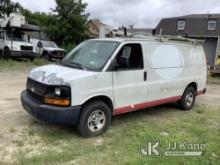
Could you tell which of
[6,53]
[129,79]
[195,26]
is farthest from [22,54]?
[195,26]

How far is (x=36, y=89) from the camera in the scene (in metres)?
5.04

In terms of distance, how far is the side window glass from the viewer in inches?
213

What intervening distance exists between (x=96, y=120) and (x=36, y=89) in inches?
49.4

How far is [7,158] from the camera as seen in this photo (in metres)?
4.09

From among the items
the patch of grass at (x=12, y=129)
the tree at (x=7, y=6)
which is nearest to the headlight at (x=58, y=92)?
the patch of grass at (x=12, y=129)

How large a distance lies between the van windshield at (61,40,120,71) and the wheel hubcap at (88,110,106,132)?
2.76ft

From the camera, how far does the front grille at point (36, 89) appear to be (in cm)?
483

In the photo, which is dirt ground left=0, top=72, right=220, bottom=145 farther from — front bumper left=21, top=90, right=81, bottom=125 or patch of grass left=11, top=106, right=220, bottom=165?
front bumper left=21, top=90, right=81, bottom=125

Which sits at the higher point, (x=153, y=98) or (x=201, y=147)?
(x=153, y=98)

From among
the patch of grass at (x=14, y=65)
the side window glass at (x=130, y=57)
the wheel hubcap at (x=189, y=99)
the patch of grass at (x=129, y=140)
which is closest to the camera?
the patch of grass at (x=129, y=140)

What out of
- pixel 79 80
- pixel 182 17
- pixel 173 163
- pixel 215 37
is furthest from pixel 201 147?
pixel 182 17

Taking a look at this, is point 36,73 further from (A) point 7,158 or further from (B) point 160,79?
(B) point 160,79

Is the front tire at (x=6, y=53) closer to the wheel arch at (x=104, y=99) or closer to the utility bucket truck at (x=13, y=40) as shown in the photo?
the utility bucket truck at (x=13, y=40)

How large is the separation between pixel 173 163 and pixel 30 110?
269cm
